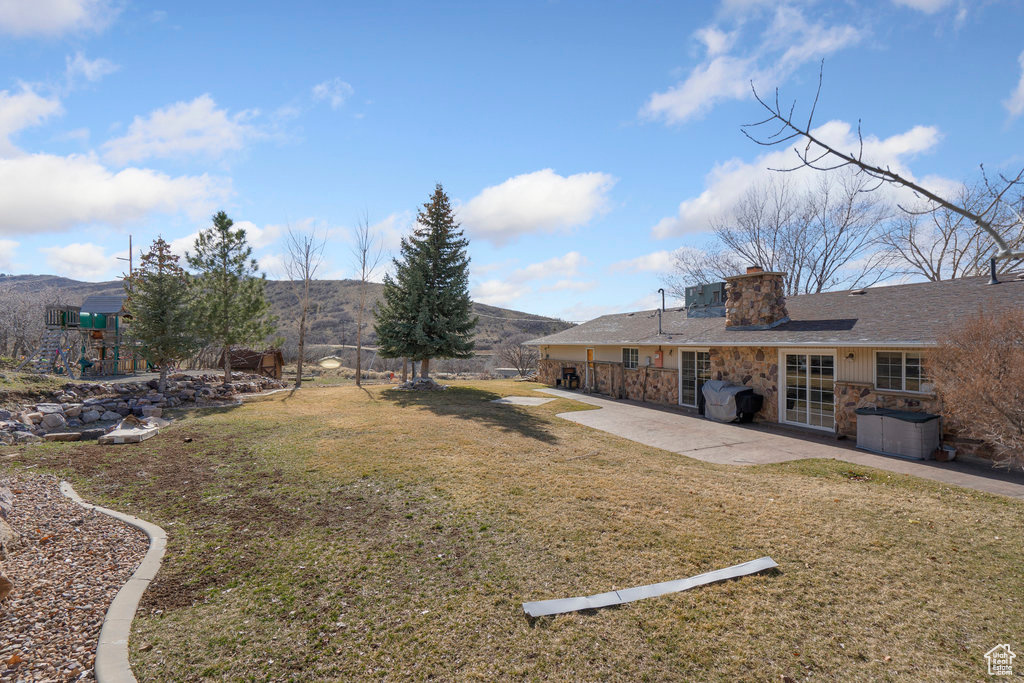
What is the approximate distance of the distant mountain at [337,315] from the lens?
4572 cm

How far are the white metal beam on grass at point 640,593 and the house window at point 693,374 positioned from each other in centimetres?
1052

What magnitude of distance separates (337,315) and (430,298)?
3963 cm

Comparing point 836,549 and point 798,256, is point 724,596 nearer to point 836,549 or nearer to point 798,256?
point 836,549

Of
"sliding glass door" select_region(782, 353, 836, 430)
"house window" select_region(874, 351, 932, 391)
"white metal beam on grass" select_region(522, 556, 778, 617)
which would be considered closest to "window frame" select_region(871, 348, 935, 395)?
"house window" select_region(874, 351, 932, 391)

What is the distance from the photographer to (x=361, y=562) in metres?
4.15

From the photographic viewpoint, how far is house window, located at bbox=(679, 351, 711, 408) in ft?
46.2

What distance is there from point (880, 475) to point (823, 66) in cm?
720

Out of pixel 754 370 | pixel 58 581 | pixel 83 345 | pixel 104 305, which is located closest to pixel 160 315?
pixel 83 345

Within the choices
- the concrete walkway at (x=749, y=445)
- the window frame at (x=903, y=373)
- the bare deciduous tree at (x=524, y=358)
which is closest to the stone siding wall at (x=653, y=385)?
the concrete walkway at (x=749, y=445)

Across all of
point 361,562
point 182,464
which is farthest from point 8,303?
point 361,562

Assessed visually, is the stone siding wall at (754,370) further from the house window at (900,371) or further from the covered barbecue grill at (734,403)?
the house window at (900,371)

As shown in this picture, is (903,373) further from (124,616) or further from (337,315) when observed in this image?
(337,315)

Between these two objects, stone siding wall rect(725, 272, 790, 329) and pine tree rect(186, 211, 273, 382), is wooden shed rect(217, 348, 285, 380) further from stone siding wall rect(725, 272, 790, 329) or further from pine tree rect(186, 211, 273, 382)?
stone siding wall rect(725, 272, 790, 329)

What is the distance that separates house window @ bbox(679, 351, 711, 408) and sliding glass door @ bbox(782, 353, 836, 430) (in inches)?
102
